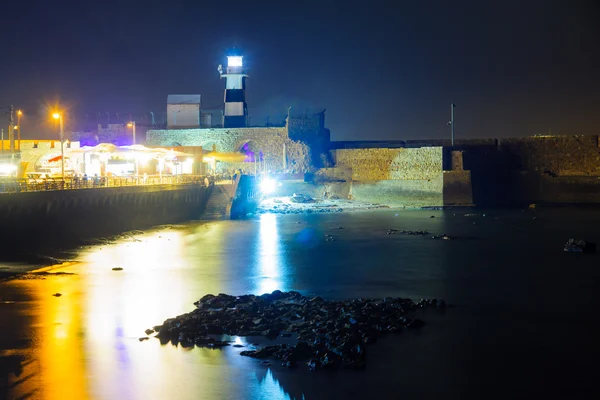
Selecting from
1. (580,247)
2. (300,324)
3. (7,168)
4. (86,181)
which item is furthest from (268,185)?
(300,324)

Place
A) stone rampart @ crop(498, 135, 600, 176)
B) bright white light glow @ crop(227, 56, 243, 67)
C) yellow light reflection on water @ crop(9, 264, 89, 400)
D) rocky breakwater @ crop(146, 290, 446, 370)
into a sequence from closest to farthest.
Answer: yellow light reflection on water @ crop(9, 264, 89, 400)
rocky breakwater @ crop(146, 290, 446, 370)
stone rampart @ crop(498, 135, 600, 176)
bright white light glow @ crop(227, 56, 243, 67)

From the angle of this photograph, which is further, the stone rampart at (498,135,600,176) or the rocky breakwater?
the stone rampart at (498,135,600,176)

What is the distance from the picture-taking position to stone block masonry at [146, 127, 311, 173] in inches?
1941

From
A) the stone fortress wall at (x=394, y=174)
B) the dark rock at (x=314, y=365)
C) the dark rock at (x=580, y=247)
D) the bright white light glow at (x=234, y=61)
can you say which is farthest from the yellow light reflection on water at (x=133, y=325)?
the bright white light glow at (x=234, y=61)

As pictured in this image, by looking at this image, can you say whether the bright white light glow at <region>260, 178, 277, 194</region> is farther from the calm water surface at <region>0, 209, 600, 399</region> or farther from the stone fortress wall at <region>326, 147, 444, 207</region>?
the calm water surface at <region>0, 209, 600, 399</region>

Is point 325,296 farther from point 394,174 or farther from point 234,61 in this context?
point 234,61

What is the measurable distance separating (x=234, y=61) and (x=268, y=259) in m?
37.6

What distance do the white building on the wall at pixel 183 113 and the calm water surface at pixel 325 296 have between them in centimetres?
3038

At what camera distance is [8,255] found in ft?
58.1

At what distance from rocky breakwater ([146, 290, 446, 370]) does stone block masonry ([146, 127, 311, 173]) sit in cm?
3646

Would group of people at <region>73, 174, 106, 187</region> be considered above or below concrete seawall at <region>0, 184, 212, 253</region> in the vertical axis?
above

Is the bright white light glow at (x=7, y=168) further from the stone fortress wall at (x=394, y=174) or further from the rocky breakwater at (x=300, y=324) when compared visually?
the stone fortress wall at (x=394, y=174)

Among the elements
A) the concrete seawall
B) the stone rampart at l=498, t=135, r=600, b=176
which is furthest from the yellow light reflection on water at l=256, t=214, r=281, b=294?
the stone rampart at l=498, t=135, r=600, b=176

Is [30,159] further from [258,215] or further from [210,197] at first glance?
[258,215]
